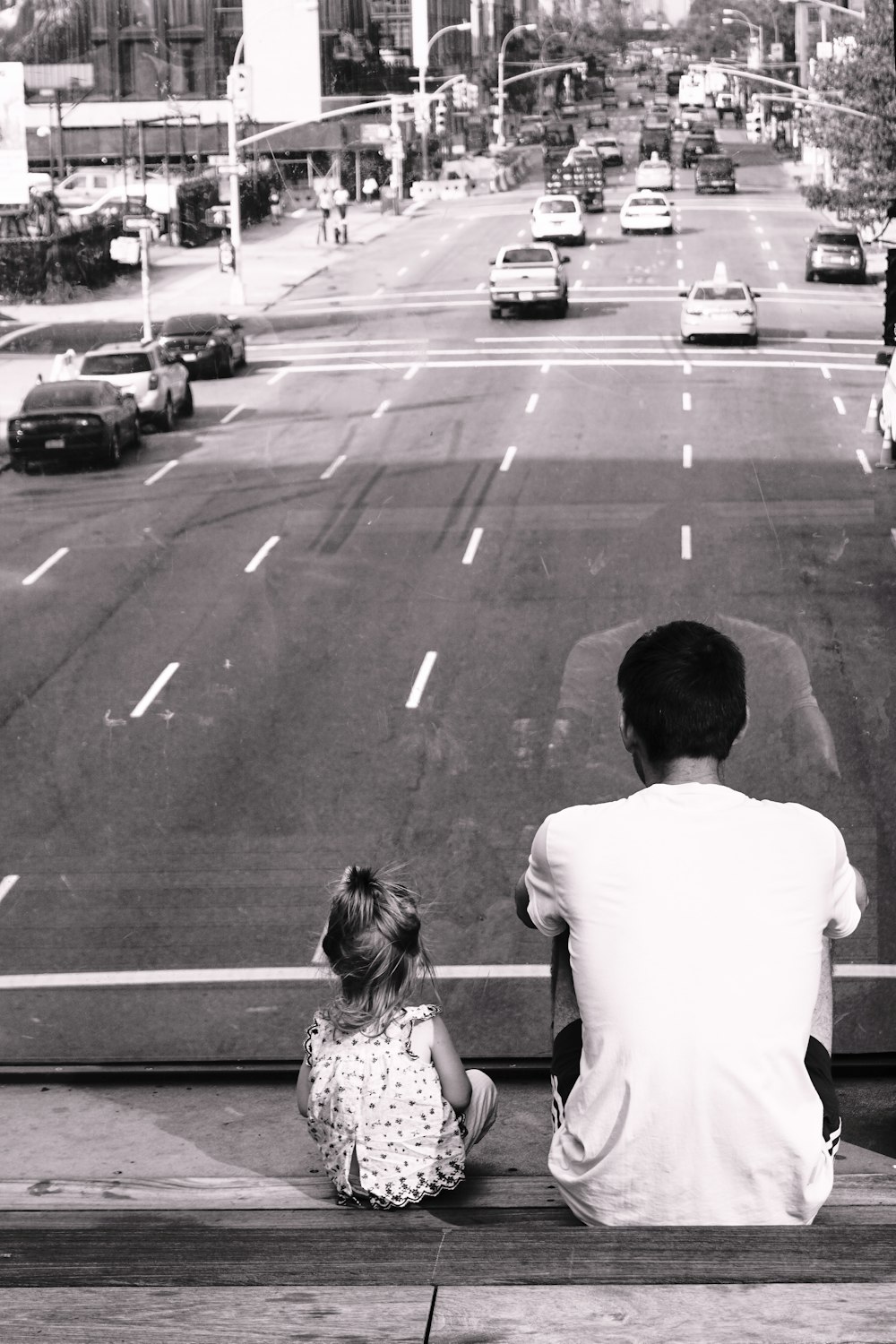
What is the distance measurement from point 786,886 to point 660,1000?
1.05 feet

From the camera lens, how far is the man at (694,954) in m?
2.93

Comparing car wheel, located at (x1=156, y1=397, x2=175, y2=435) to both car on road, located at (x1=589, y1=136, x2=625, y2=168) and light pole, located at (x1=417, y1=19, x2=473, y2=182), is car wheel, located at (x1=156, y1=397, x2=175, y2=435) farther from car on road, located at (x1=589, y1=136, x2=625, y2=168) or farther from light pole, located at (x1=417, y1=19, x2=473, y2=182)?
car on road, located at (x1=589, y1=136, x2=625, y2=168)

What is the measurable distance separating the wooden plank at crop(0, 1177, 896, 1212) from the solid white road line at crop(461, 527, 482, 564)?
2497 millimetres

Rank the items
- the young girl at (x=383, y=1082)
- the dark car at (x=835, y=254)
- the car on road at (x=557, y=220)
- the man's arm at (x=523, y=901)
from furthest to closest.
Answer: the car on road at (x=557, y=220)
the dark car at (x=835, y=254)
the young girl at (x=383, y=1082)
the man's arm at (x=523, y=901)

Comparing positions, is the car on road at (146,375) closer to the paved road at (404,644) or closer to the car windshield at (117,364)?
the car windshield at (117,364)

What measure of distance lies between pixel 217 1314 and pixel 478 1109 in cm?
149

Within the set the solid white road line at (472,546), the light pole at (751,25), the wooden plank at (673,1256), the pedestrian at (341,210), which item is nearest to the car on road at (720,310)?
the light pole at (751,25)

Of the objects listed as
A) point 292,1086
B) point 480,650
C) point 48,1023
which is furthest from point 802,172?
point 48,1023

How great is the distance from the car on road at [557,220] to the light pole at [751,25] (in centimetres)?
A: 88

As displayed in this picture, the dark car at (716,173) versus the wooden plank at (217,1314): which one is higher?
the dark car at (716,173)

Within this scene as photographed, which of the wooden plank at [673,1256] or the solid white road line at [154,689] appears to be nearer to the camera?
the wooden plank at [673,1256]

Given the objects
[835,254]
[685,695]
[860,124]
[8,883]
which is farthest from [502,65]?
[685,695]

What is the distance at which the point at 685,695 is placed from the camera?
9.93ft

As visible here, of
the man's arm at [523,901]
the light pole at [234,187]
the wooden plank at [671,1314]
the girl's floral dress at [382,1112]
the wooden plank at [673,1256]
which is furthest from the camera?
the light pole at [234,187]
